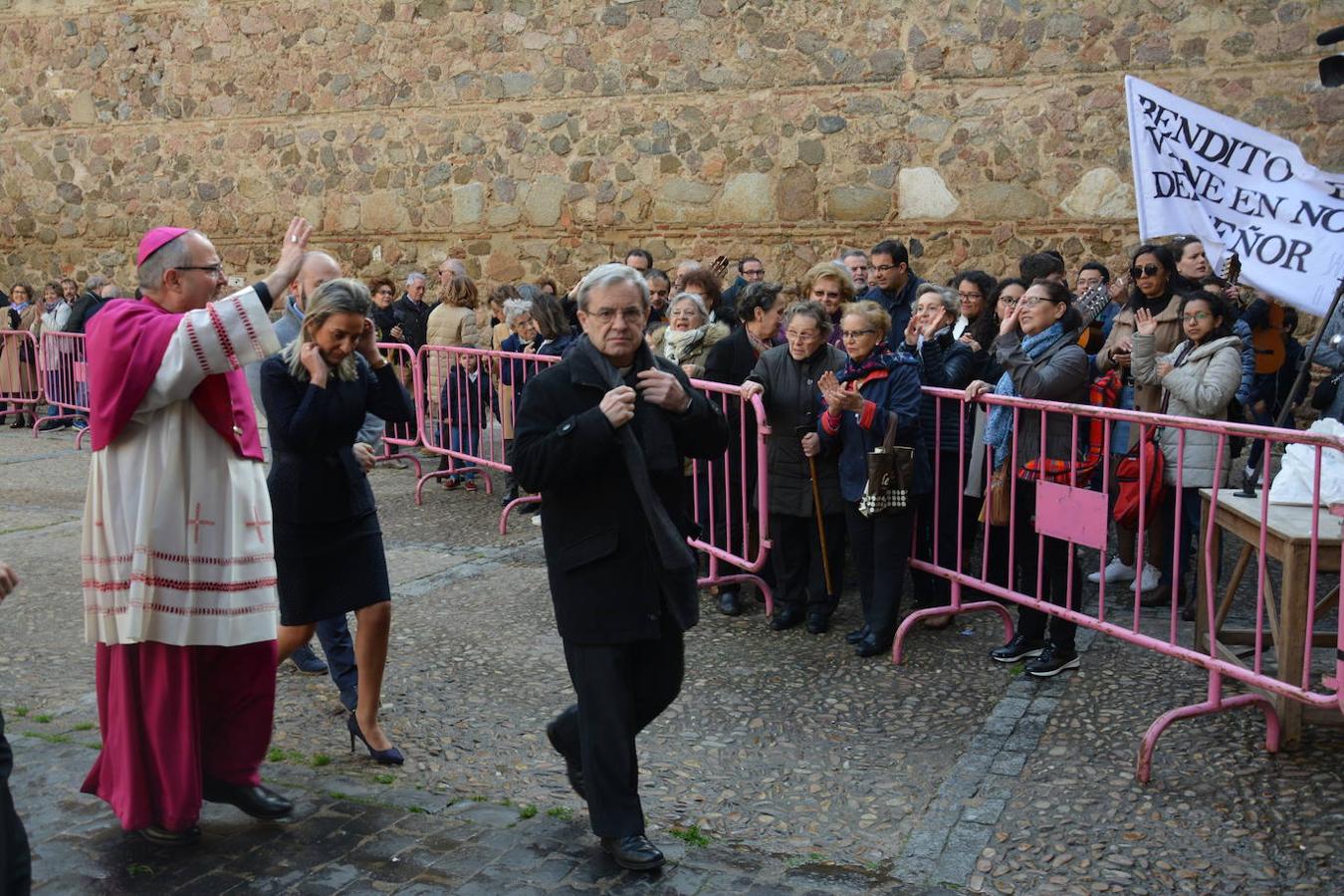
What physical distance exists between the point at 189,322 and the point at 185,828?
1.48 m

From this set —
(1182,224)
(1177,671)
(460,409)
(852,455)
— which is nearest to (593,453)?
(852,455)

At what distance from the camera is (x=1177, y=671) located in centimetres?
550

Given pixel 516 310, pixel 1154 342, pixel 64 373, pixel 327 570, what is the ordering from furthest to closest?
pixel 64 373 < pixel 516 310 < pixel 1154 342 < pixel 327 570

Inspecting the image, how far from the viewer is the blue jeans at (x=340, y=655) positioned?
16.5ft

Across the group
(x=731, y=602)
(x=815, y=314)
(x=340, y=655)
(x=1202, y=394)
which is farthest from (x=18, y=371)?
(x=1202, y=394)

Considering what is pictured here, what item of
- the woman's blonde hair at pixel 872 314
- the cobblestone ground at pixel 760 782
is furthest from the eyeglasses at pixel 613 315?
the woman's blonde hair at pixel 872 314

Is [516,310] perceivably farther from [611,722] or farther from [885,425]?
[611,722]

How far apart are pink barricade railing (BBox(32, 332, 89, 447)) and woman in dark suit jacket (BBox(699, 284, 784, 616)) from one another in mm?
8625

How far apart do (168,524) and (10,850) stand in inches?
46.7

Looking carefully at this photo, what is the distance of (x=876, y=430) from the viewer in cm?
595

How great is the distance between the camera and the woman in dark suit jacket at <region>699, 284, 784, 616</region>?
22.5 ft

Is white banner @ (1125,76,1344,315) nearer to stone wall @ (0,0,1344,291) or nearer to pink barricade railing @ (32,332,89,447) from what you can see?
stone wall @ (0,0,1344,291)

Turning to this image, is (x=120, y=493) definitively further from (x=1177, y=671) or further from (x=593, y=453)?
(x=1177, y=671)

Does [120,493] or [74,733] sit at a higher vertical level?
[120,493]
